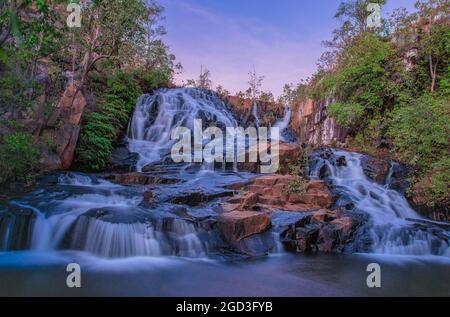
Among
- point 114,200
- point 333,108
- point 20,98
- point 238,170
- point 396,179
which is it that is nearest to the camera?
point 114,200

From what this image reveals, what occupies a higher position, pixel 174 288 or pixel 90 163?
pixel 90 163

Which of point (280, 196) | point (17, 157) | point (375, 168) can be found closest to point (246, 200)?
point (280, 196)

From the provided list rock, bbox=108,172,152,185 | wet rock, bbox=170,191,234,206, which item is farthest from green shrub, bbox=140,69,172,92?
wet rock, bbox=170,191,234,206

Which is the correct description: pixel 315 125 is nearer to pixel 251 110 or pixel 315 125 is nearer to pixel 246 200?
pixel 251 110

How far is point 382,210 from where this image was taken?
1037 cm

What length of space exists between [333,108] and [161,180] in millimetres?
9510

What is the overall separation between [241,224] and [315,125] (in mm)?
12784

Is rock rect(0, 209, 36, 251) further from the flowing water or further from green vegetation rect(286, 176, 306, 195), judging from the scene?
green vegetation rect(286, 176, 306, 195)

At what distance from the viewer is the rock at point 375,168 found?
12312 mm

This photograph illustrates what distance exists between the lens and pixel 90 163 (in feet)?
43.3

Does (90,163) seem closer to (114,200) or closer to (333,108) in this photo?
(114,200)

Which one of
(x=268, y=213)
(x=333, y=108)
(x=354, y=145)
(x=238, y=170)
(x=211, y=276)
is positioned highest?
(x=333, y=108)
